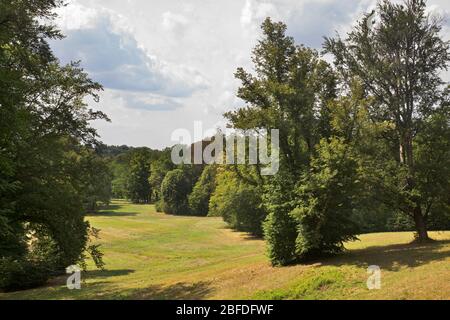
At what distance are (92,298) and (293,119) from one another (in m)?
13.3

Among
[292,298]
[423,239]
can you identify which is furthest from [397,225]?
[292,298]

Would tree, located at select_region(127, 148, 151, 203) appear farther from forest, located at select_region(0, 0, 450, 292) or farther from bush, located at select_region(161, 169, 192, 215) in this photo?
forest, located at select_region(0, 0, 450, 292)

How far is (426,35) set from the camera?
2592cm


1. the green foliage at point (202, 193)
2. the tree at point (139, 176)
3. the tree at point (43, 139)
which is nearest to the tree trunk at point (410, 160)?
the tree at point (43, 139)

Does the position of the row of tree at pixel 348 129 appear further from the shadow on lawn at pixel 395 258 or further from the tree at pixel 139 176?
the tree at pixel 139 176

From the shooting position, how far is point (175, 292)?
2008 cm

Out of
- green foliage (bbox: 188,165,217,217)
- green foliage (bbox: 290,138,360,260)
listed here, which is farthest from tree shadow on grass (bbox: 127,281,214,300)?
green foliage (bbox: 188,165,217,217)

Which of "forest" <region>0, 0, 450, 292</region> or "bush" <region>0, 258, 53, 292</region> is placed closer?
"forest" <region>0, 0, 450, 292</region>

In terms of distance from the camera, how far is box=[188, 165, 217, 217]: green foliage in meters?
90.1

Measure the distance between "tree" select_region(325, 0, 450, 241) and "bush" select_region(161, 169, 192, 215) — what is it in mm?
76904

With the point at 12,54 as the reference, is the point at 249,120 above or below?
below

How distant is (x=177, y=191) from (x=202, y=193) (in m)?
11.2

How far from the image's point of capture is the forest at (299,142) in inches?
753
